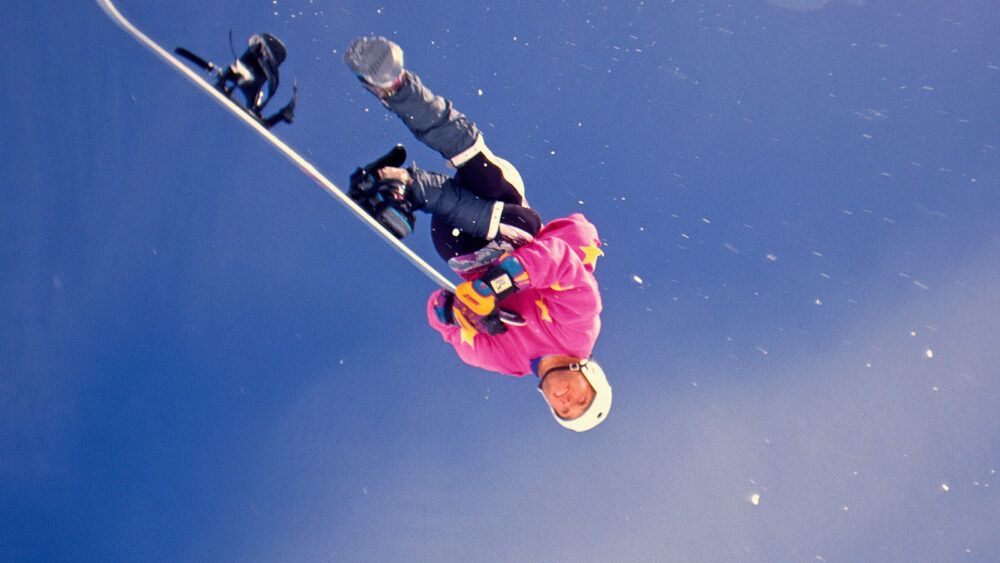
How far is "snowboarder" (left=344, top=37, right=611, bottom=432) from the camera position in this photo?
156 centimetres

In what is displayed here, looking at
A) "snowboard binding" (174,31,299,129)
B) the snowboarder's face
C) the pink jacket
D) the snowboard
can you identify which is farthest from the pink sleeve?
"snowboard binding" (174,31,299,129)

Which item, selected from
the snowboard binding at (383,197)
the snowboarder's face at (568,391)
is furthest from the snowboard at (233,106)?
the snowboarder's face at (568,391)

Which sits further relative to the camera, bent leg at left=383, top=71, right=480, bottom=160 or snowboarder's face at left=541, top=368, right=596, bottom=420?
snowboarder's face at left=541, top=368, right=596, bottom=420

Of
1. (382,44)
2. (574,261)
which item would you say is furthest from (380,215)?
(574,261)

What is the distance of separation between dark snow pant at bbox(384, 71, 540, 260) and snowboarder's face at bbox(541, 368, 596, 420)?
486 mm

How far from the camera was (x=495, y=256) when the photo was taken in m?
1.79

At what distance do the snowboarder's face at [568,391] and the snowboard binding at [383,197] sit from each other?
643 millimetres

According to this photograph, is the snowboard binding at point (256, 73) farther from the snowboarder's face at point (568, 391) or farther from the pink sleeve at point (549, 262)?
the snowboarder's face at point (568, 391)

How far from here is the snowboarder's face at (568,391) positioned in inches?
68.0

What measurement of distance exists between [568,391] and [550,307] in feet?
0.90

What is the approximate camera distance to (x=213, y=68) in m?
1.63

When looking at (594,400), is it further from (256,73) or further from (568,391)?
(256,73)

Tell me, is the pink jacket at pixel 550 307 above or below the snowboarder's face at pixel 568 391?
above

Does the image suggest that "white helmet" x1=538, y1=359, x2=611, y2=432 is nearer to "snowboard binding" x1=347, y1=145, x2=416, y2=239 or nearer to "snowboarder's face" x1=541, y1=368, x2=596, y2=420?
"snowboarder's face" x1=541, y1=368, x2=596, y2=420
